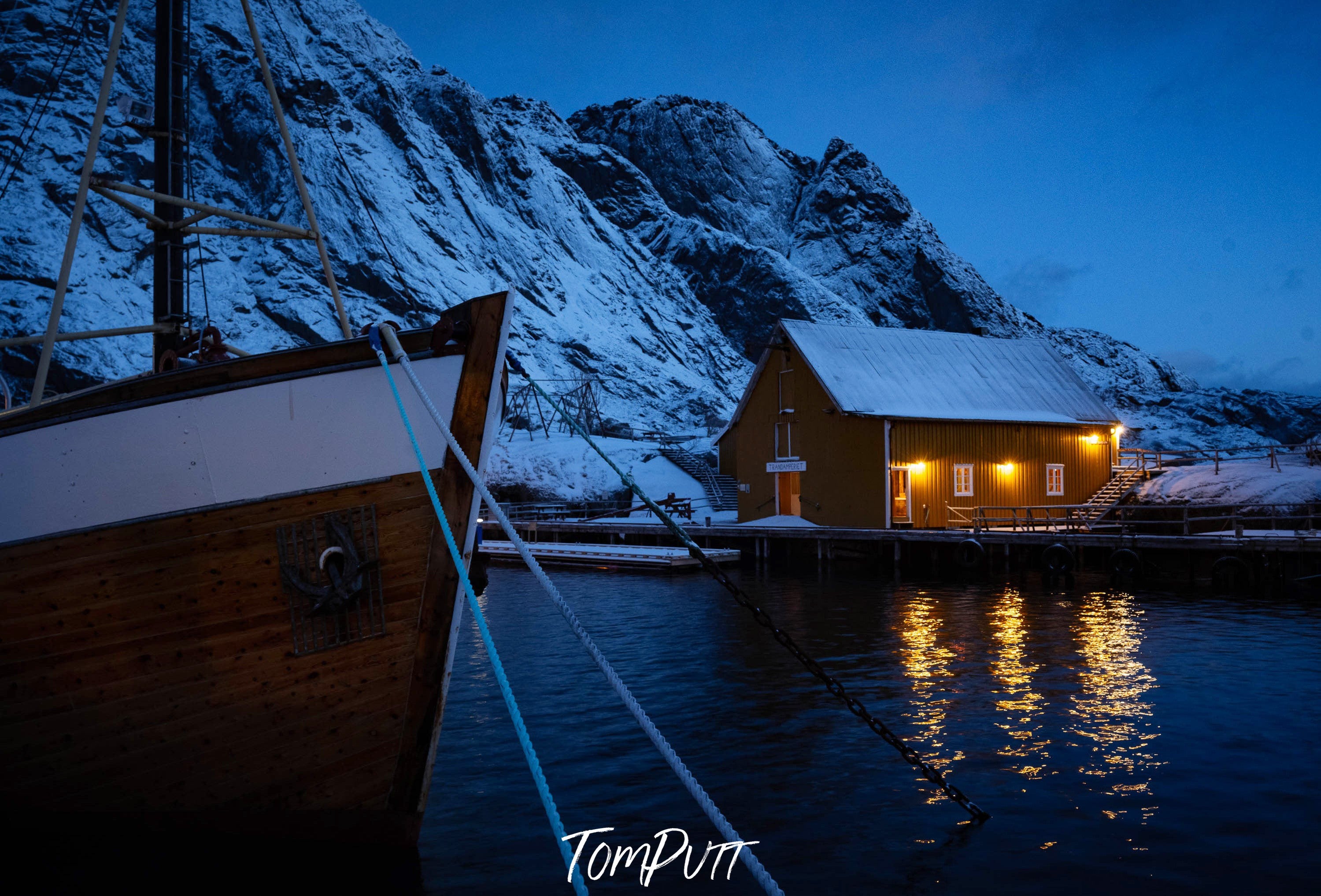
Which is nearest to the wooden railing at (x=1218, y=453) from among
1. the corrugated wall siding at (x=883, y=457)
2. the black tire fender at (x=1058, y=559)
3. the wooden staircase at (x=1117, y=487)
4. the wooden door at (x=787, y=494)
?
the wooden staircase at (x=1117, y=487)

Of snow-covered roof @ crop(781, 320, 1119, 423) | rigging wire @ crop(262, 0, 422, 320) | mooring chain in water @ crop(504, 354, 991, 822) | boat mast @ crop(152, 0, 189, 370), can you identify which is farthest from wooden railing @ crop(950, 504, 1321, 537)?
boat mast @ crop(152, 0, 189, 370)

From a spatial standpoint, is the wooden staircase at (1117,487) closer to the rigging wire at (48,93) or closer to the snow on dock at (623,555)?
the snow on dock at (623,555)

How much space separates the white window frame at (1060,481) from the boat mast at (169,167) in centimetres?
3087

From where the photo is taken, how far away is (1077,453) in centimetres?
3434

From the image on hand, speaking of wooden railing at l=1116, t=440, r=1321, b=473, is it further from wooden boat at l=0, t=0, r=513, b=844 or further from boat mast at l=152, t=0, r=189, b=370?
boat mast at l=152, t=0, r=189, b=370

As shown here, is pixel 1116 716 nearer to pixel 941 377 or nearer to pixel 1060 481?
pixel 941 377

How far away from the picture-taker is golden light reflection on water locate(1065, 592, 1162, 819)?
8.18 meters

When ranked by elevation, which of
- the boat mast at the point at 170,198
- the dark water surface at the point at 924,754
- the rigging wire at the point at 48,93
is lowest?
the dark water surface at the point at 924,754

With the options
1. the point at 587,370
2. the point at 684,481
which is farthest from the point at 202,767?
the point at 587,370

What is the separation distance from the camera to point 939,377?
33.8m

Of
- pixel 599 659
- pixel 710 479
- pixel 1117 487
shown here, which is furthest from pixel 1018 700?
pixel 710 479

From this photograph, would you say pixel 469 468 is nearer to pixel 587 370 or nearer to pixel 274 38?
pixel 587 370

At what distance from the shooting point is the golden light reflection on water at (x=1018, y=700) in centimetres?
888

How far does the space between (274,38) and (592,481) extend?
10412 cm
